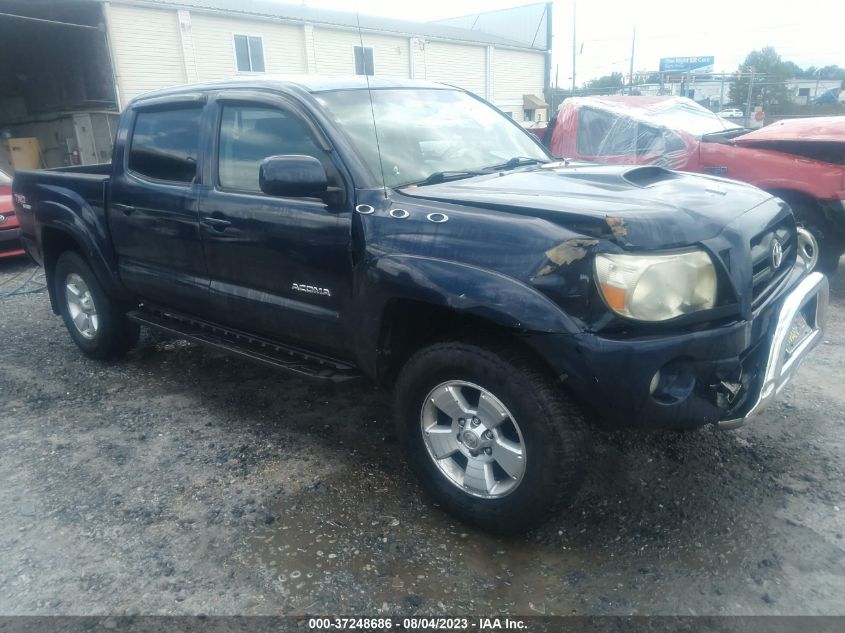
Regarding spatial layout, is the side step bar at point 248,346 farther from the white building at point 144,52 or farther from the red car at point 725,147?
the white building at point 144,52

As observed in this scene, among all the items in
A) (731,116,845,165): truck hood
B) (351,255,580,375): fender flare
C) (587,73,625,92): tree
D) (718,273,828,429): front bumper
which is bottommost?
(718,273,828,429): front bumper

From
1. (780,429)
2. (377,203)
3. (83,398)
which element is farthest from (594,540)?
(83,398)

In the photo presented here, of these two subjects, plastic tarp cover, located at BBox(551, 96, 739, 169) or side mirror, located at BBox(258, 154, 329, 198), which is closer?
side mirror, located at BBox(258, 154, 329, 198)

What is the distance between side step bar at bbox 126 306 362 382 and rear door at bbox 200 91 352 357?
0.24 feet

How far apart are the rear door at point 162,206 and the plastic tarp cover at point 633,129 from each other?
14.1 ft

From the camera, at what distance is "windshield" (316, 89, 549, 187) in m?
3.16

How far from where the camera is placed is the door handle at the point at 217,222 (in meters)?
3.51

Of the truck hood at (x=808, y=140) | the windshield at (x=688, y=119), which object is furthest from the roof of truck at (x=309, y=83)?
the windshield at (x=688, y=119)

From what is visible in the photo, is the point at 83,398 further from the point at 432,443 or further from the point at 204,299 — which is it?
the point at 432,443

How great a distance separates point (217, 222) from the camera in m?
3.54

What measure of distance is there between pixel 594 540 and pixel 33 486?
2687mm

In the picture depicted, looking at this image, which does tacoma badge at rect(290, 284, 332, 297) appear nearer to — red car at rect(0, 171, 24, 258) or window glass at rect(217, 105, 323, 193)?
window glass at rect(217, 105, 323, 193)

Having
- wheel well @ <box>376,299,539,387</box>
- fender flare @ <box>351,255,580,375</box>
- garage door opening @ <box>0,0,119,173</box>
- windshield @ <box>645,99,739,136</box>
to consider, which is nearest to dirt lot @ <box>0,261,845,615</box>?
wheel well @ <box>376,299,539,387</box>

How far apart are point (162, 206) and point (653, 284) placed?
9.35 feet
